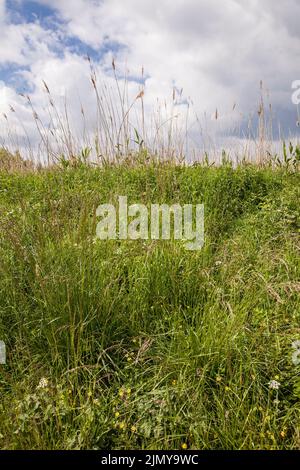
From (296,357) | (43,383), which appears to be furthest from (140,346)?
(296,357)

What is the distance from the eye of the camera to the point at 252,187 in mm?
4797

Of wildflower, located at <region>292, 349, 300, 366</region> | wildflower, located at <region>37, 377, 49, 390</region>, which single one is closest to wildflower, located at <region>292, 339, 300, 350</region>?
wildflower, located at <region>292, 349, 300, 366</region>

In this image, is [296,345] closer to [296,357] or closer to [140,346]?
[296,357]

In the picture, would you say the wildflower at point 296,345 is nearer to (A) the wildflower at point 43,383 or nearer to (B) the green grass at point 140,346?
(B) the green grass at point 140,346

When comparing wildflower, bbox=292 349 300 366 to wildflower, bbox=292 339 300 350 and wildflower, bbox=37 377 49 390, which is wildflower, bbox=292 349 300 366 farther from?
wildflower, bbox=37 377 49 390

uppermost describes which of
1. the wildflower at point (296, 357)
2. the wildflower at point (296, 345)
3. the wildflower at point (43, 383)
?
the wildflower at point (296, 345)

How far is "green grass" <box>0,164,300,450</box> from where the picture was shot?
6.16ft

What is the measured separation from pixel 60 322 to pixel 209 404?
93 centimetres

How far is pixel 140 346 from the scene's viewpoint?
229 centimetres

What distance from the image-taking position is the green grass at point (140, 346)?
188 centimetres

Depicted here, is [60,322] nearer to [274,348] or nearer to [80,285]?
[80,285]

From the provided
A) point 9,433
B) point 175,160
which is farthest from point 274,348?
point 175,160

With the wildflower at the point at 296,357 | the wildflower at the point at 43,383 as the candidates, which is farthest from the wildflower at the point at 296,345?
the wildflower at the point at 43,383

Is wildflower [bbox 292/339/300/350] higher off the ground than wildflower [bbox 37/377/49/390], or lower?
higher
